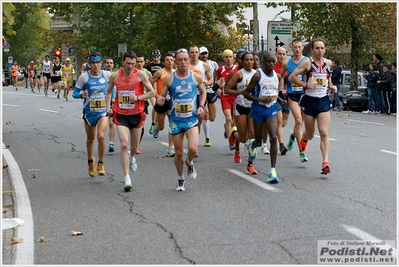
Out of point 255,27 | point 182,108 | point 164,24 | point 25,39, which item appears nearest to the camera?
point 182,108

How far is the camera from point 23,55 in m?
94.3

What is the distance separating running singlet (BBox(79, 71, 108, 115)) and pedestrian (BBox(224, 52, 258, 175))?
179 cm

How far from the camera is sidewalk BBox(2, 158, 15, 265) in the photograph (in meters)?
7.49

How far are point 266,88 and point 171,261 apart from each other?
5223 mm

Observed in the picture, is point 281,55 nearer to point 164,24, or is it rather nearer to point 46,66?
point 46,66

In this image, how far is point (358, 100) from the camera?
2931 centimetres

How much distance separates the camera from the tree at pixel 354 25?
3453cm

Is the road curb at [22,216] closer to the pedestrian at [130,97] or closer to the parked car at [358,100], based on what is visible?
the pedestrian at [130,97]

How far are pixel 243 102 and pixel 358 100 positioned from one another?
16766 millimetres

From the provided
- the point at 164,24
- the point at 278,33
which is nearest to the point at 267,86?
the point at 278,33

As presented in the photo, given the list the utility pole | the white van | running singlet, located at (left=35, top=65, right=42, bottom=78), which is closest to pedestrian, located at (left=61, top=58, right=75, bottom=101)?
the utility pole

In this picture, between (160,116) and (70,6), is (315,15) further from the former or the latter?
(70,6)

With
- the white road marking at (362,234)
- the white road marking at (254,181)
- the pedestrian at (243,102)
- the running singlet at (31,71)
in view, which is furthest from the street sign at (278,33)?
the white road marking at (362,234)

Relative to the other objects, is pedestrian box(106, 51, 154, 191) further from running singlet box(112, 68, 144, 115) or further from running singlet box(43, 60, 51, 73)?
running singlet box(43, 60, 51, 73)
